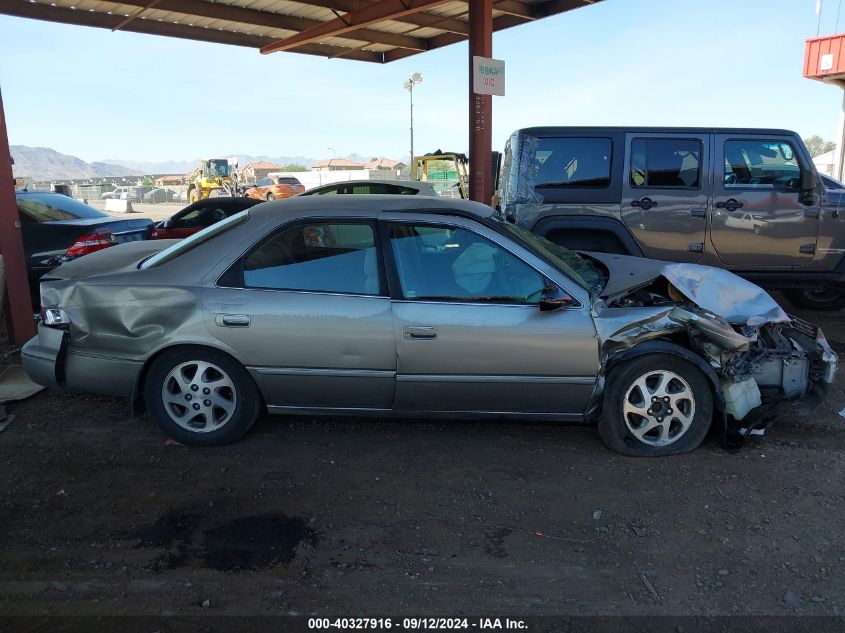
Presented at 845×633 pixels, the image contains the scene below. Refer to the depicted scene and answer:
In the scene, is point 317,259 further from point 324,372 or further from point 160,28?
point 160,28

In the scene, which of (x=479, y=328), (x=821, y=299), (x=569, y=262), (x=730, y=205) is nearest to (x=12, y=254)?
(x=479, y=328)

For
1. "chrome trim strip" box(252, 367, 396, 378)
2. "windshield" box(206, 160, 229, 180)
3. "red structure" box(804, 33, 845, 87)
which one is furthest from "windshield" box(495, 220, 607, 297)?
"windshield" box(206, 160, 229, 180)

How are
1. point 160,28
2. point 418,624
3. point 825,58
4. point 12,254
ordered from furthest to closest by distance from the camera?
point 825,58
point 160,28
point 12,254
point 418,624

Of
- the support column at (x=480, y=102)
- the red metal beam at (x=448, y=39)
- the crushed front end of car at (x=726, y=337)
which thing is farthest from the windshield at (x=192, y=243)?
the red metal beam at (x=448, y=39)

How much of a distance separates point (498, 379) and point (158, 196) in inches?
1966

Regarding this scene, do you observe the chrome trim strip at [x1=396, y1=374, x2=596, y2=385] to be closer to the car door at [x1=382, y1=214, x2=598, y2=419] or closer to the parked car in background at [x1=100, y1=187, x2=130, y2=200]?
the car door at [x1=382, y1=214, x2=598, y2=419]

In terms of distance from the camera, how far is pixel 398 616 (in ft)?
8.45

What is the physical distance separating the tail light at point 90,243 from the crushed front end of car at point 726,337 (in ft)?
18.6

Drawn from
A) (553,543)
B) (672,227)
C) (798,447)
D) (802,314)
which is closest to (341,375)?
(553,543)

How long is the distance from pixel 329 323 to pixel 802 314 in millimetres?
6609

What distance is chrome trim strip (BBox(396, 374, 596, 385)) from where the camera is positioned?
150 inches

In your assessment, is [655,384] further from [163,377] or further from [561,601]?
[163,377]

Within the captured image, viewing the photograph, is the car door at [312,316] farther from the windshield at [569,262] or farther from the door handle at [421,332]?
the windshield at [569,262]

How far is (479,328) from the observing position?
3775 mm
